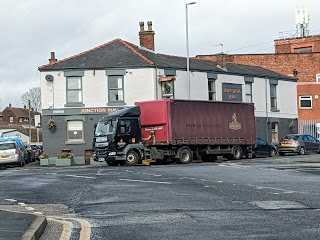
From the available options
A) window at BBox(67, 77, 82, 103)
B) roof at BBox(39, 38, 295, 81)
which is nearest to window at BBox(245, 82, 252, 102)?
roof at BBox(39, 38, 295, 81)

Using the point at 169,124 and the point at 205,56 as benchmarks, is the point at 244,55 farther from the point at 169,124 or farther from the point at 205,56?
the point at 169,124

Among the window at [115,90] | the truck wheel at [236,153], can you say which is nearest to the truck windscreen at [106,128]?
the truck wheel at [236,153]

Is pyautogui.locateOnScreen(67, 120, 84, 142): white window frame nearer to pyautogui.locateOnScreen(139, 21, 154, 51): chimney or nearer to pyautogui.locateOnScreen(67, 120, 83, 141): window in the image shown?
pyautogui.locateOnScreen(67, 120, 83, 141): window

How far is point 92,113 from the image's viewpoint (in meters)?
43.4

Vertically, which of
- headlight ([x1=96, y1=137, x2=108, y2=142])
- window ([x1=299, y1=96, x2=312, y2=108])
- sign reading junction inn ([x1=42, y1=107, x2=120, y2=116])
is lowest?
headlight ([x1=96, y1=137, x2=108, y2=142])

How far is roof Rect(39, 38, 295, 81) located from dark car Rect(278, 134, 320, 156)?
26.1 feet

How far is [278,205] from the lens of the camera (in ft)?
42.6

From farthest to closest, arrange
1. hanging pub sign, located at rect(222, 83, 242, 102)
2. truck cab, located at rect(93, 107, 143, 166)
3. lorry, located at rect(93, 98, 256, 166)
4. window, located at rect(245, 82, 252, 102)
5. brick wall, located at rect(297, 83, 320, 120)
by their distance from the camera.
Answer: brick wall, located at rect(297, 83, 320, 120) → window, located at rect(245, 82, 252, 102) → hanging pub sign, located at rect(222, 83, 242, 102) → lorry, located at rect(93, 98, 256, 166) → truck cab, located at rect(93, 107, 143, 166)

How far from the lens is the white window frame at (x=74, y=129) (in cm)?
4341

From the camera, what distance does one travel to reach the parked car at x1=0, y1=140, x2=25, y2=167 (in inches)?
1513

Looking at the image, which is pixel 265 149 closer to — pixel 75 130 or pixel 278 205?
pixel 75 130

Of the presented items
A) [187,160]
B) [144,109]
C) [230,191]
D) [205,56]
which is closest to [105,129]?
[144,109]

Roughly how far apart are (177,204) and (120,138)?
64.7 ft

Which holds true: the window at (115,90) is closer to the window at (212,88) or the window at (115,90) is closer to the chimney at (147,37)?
the chimney at (147,37)
